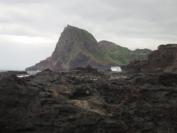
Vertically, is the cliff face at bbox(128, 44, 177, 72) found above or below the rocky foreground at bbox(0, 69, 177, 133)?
above

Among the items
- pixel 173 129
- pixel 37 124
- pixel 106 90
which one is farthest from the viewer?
pixel 106 90

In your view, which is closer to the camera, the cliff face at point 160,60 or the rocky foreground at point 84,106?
the rocky foreground at point 84,106

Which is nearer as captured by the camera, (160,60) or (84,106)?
(84,106)

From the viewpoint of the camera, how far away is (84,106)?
23078 millimetres

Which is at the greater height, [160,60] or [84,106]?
[160,60]

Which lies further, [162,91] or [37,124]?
[162,91]

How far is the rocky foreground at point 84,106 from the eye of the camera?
21.8 meters

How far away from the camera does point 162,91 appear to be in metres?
25.5

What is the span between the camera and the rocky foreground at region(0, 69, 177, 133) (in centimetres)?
2175

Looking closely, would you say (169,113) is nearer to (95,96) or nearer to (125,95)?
(125,95)

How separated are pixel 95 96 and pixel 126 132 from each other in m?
3.14

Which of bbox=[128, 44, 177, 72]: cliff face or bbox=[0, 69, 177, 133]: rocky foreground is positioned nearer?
bbox=[0, 69, 177, 133]: rocky foreground

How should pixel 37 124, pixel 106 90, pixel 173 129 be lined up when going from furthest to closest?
pixel 106 90
pixel 173 129
pixel 37 124

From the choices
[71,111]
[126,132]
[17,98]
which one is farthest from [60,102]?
[126,132]
